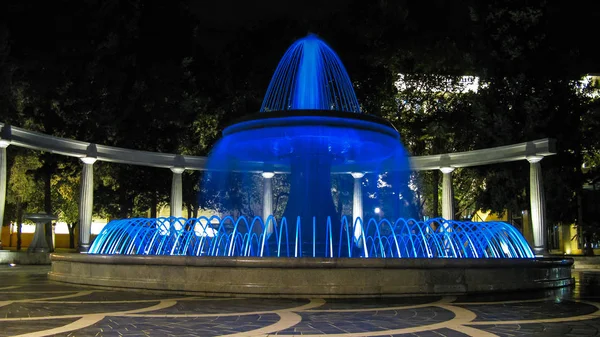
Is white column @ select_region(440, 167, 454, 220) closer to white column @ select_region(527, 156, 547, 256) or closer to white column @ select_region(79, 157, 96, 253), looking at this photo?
white column @ select_region(527, 156, 547, 256)

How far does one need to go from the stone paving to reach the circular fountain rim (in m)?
5.31

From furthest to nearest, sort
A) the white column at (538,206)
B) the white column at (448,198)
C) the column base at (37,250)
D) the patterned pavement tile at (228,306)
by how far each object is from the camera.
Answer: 1. the white column at (448,198)
2. the column base at (37,250)
3. the white column at (538,206)
4. the patterned pavement tile at (228,306)

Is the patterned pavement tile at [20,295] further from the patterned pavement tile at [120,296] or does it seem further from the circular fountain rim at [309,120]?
the circular fountain rim at [309,120]

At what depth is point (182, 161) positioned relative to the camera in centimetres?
2775

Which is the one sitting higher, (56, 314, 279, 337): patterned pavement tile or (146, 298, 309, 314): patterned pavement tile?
(56, 314, 279, 337): patterned pavement tile

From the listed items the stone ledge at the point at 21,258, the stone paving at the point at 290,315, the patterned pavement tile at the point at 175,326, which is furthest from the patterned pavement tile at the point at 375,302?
the stone ledge at the point at 21,258

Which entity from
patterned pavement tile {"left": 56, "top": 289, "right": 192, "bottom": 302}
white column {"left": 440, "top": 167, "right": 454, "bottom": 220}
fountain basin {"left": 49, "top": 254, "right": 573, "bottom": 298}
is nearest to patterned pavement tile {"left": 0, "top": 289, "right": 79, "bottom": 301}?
patterned pavement tile {"left": 56, "top": 289, "right": 192, "bottom": 302}

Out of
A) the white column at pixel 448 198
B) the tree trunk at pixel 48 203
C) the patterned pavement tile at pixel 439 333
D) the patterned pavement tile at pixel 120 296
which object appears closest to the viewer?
the patterned pavement tile at pixel 439 333

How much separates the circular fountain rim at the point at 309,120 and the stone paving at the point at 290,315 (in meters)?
5.31

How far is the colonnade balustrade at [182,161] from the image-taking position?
74.0 feet

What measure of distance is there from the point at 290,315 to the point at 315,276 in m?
2.31

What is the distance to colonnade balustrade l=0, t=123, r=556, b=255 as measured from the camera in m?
22.6

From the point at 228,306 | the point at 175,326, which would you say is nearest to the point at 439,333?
the point at 175,326

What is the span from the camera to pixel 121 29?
31875mm
